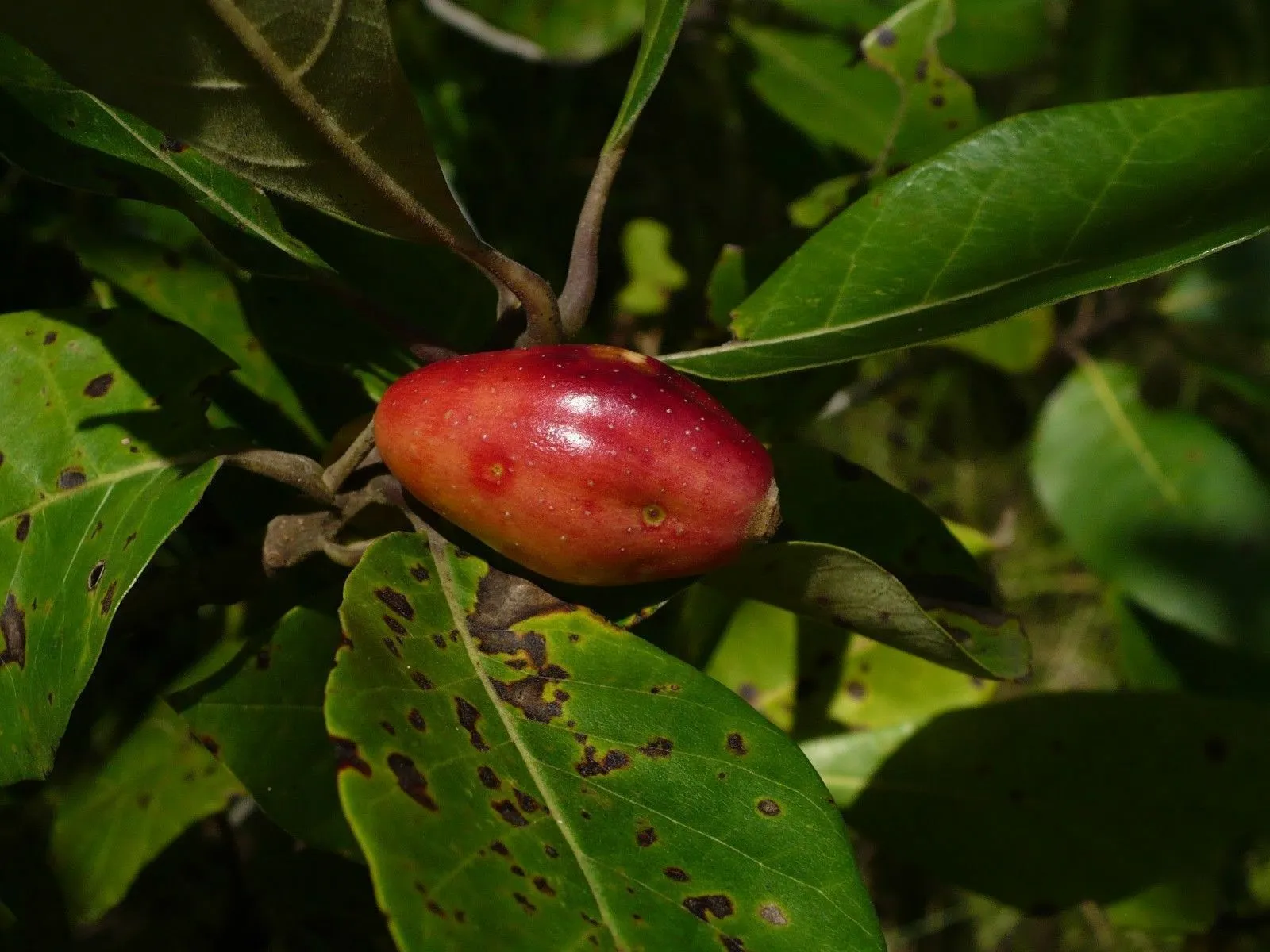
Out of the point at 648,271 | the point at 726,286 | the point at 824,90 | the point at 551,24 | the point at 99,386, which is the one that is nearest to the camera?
the point at 99,386

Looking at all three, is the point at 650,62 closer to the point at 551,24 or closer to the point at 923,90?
the point at 923,90

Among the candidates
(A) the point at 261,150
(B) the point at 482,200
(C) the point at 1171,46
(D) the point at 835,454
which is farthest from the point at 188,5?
(C) the point at 1171,46

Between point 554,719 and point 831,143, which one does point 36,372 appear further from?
point 831,143

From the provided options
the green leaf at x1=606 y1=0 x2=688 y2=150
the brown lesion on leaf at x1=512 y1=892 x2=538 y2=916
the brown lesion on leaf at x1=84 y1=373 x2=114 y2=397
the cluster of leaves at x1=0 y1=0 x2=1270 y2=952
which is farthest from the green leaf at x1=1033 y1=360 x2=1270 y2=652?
the brown lesion on leaf at x1=84 y1=373 x2=114 y2=397

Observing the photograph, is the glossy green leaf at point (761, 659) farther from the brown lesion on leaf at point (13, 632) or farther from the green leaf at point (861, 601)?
the brown lesion on leaf at point (13, 632)

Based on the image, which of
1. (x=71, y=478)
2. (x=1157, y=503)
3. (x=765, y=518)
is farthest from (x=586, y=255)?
(x=1157, y=503)
